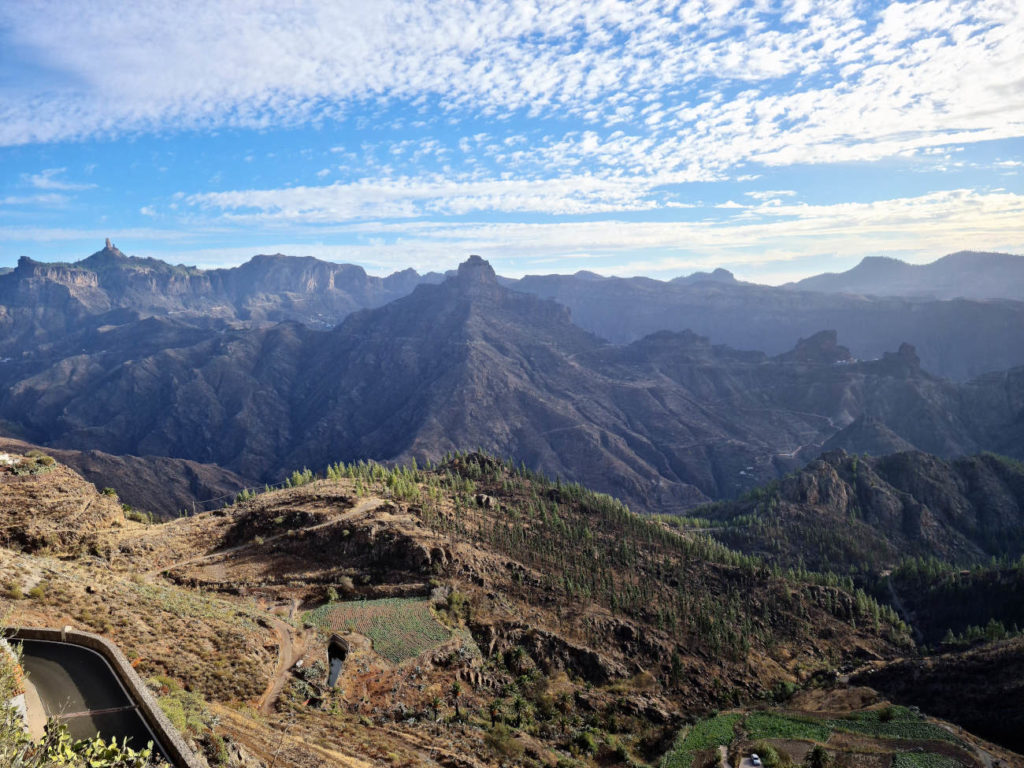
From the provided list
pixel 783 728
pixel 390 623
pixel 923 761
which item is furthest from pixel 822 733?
pixel 390 623

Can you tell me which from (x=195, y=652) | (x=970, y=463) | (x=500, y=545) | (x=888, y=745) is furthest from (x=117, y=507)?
(x=970, y=463)

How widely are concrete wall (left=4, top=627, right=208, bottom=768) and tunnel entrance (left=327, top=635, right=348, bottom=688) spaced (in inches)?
656

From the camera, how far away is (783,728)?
169ft

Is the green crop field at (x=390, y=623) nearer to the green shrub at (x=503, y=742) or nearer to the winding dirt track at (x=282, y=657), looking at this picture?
the winding dirt track at (x=282, y=657)

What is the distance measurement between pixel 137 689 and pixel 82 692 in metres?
3.01

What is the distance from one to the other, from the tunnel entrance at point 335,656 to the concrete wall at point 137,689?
1665 cm

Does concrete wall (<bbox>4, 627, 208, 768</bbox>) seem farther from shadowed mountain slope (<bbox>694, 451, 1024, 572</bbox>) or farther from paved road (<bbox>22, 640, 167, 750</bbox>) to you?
shadowed mountain slope (<bbox>694, 451, 1024, 572</bbox>)

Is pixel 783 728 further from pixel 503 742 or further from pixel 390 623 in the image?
pixel 390 623

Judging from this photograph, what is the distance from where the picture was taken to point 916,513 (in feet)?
490

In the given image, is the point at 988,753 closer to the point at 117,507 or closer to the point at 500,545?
the point at 500,545

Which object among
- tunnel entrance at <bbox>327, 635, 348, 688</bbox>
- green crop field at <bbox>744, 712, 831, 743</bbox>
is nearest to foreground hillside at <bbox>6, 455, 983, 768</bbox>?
tunnel entrance at <bbox>327, 635, 348, 688</bbox>

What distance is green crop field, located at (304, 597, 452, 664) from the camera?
5212 cm

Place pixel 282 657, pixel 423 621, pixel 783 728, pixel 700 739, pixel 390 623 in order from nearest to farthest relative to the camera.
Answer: pixel 282 657
pixel 700 739
pixel 783 728
pixel 390 623
pixel 423 621

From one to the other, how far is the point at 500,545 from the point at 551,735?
36.3 meters
